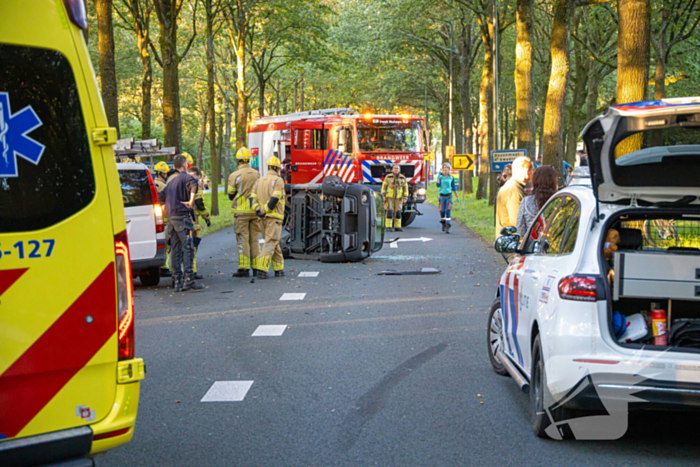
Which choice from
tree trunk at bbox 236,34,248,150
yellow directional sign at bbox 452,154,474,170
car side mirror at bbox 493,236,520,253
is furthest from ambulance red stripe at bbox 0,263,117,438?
tree trunk at bbox 236,34,248,150

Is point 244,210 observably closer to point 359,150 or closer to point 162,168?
point 162,168

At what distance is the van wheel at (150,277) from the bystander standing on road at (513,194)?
5582mm

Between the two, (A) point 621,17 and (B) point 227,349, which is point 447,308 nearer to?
(B) point 227,349

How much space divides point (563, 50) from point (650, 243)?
12.5m

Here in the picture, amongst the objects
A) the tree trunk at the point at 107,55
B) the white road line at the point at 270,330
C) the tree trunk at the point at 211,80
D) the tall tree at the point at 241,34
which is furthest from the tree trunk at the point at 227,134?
the white road line at the point at 270,330

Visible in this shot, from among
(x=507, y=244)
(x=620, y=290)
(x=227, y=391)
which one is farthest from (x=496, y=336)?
(x=227, y=391)

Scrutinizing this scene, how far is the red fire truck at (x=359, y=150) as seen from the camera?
24.3 m

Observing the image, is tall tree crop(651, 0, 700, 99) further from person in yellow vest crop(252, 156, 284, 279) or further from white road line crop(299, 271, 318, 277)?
person in yellow vest crop(252, 156, 284, 279)

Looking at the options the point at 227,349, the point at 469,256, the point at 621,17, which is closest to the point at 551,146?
the point at 469,256

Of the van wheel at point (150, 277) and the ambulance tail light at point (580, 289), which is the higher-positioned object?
the ambulance tail light at point (580, 289)

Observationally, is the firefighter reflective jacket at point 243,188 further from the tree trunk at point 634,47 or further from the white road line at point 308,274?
the tree trunk at point 634,47

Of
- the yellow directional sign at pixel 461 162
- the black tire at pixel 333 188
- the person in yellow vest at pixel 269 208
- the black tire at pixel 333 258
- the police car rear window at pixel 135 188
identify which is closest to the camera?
the police car rear window at pixel 135 188

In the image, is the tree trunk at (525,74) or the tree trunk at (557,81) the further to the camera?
the tree trunk at (525,74)

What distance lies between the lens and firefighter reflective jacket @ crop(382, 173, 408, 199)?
21.7 metres
